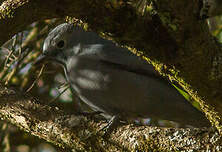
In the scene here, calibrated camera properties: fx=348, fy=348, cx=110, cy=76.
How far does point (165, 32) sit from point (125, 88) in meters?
1.63

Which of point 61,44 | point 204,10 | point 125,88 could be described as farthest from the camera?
point 61,44

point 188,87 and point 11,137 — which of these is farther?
point 11,137

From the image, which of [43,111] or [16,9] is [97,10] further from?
[43,111]

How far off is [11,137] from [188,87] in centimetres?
268

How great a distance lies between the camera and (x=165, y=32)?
3.74 feet

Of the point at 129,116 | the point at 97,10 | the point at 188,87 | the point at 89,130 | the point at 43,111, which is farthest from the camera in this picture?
the point at 129,116

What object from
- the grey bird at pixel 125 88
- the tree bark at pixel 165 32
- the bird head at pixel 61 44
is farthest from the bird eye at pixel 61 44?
the tree bark at pixel 165 32

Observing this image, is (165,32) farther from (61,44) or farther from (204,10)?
(61,44)

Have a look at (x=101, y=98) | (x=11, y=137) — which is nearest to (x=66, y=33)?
(x=101, y=98)

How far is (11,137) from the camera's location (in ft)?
11.7

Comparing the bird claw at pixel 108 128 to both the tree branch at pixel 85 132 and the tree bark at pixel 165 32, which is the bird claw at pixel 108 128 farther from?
the tree bark at pixel 165 32

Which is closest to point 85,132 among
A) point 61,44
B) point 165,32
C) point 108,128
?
point 108,128

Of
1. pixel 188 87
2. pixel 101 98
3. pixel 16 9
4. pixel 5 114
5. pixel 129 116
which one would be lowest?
pixel 129 116

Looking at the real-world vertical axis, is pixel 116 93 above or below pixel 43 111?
below
